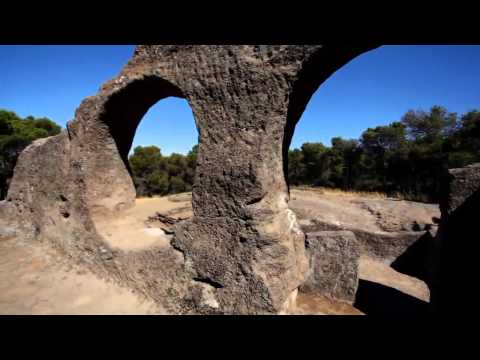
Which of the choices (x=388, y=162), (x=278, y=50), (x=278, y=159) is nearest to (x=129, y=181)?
(x=278, y=159)

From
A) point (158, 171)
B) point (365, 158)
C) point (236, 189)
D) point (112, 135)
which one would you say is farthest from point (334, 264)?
point (365, 158)

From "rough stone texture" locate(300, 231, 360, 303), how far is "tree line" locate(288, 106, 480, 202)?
1223 cm

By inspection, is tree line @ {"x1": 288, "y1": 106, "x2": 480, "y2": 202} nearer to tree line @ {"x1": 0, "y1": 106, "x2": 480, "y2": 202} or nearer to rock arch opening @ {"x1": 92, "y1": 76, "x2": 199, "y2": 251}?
tree line @ {"x1": 0, "y1": 106, "x2": 480, "y2": 202}

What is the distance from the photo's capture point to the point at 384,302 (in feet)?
12.6

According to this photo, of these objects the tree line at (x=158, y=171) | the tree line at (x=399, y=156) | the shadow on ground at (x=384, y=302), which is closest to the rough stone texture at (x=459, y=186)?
the shadow on ground at (x=384, y=302)

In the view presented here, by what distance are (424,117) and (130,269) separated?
2464cm

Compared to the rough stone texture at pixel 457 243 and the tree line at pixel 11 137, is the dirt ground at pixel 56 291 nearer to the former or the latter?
the rough stone texture at pixel 457 243

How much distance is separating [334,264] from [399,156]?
63.3 ft

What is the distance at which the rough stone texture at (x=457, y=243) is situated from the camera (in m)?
2.31

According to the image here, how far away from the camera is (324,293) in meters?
3.54

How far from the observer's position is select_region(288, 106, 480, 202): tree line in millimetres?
15336
